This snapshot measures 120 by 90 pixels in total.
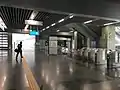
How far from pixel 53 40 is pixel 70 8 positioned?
1567cm

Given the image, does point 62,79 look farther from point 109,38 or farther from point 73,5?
point 109,38

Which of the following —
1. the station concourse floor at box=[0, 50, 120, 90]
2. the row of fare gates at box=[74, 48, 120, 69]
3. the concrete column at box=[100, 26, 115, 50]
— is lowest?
the station concourse floor at box=[0, 50, 120, 90]

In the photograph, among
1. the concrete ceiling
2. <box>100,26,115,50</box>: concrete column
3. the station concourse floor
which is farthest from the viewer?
<box>100,26,115,50</box>: concrete column

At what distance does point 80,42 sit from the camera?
3447 centimetres

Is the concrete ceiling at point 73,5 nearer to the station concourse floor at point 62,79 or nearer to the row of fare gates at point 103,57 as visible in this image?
the station concourse floor at point 62,79

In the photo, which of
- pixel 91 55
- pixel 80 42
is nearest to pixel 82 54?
pixel 91 55

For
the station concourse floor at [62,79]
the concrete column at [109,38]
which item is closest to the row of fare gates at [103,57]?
the station concourse floor at [62,79]

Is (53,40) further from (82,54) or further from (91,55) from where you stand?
(91,55)

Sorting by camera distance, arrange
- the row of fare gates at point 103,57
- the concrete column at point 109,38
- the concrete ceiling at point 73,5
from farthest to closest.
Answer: the concrete column at point 109,38 < the row of fare gates at point 103,57 < the concrete ceiling at point 73,5

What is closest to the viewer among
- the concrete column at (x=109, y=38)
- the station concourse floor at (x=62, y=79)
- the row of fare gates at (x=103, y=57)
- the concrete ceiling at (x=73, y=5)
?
the station concourse floor at (x=62, y=79)

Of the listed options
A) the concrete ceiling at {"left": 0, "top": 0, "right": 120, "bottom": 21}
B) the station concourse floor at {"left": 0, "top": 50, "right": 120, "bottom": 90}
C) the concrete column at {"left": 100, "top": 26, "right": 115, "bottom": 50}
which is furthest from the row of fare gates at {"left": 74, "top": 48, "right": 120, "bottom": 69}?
the concrete column at {"left": 100, "top": 26, "right": 115, "bottom": 50}

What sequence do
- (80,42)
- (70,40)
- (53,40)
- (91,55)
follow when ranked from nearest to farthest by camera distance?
(91,55)
(53,40)
(80,42)
(70,40)

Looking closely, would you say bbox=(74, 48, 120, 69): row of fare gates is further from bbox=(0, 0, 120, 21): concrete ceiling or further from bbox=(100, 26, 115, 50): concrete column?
bbox=(100, 26, 115, 50): concrete column

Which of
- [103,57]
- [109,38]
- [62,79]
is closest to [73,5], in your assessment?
[62,79]
